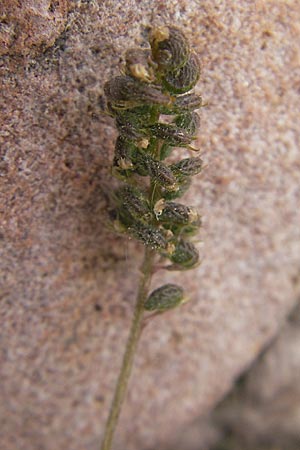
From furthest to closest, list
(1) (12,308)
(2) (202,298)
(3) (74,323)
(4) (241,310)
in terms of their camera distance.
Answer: (4) (241,310) < (2) (202,298) < (3) (74,323) < (1) (12,308)

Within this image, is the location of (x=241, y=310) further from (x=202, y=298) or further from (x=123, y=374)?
(x=123, y=374)

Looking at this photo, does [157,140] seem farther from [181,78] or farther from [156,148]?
[181,78]

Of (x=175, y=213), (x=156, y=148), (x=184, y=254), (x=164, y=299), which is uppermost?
(x=156, y=148)

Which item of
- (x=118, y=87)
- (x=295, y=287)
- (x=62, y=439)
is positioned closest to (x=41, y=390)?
(x=62, y=439)

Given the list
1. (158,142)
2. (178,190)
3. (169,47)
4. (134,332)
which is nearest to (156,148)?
(158,142)

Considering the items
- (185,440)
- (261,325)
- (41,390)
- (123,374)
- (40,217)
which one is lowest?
(185,440)

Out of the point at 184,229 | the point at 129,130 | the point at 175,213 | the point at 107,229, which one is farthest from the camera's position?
the point at 107,229

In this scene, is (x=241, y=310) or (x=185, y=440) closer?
(x=241, y=310)
